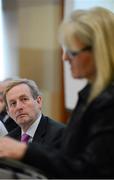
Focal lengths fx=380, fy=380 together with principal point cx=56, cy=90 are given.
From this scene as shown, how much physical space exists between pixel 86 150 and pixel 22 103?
1109 millimetres

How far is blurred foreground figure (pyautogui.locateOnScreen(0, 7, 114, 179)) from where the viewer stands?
1186 millimetres

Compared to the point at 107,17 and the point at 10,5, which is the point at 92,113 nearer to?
the point at 107,17

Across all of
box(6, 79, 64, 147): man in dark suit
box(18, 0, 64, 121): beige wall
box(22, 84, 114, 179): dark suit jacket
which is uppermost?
box(18, 0, 64, 121): beige wall

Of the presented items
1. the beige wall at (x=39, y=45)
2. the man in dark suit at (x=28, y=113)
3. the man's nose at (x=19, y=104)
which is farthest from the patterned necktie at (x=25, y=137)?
the beige wall at (x=39, y=45)

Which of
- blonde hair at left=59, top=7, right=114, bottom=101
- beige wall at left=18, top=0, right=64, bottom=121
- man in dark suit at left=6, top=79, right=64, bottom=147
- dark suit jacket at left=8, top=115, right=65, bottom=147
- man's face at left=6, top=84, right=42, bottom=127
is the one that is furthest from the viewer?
beige wall at left=18, top=0, right=64, bottom=121

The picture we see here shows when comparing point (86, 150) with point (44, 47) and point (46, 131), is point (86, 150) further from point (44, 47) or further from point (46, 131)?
point (44, 47)

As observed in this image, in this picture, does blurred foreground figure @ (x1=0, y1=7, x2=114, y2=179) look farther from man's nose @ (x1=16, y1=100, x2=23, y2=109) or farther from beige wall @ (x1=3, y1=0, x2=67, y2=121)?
beige wall @ (x1=3, y1=0, x2=67, y2=121)

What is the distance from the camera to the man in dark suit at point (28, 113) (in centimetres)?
203

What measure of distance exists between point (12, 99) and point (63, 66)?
2071mm

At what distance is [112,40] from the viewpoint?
1.32 metres

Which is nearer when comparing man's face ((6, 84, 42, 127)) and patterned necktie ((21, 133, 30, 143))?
patterned necktie ((21, 133, 30, 143))

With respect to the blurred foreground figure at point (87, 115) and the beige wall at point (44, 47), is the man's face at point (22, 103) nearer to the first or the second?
the blurred foreground figure at point (87, 115)

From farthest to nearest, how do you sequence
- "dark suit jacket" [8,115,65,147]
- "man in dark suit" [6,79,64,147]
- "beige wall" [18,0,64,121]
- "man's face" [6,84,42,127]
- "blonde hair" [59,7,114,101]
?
"beige wall" [18,0,64,121], "man's face" [6,84,42,127], "man in dark suit" [6,79,64,147], "dark suit jacket" [8,115,65,147], "blonde hair" [59,7,114,101]

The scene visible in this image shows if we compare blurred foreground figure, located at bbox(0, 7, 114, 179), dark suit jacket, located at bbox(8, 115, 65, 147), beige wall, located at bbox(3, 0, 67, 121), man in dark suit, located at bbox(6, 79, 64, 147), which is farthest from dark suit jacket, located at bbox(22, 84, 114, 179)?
beige wall, located at bbox(3, 0, 67, 121)
